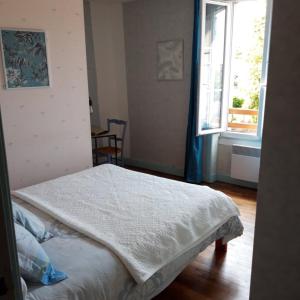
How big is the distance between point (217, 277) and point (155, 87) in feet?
10.1

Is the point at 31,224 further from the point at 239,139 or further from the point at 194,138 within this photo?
the point at 239,139

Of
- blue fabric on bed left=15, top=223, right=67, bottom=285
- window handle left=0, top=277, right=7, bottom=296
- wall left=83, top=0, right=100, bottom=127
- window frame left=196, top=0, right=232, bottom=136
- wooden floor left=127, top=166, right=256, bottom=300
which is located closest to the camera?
window handle left=0, top=277, right=7, bottom=296

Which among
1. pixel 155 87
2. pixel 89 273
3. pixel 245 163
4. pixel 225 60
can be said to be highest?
pixel 225 60

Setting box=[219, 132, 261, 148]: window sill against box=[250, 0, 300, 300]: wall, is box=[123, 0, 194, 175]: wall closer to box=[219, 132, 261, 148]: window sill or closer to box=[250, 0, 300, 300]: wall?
box=[219, 132, 261, 148]: window sill

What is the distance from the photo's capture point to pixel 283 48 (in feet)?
2.91

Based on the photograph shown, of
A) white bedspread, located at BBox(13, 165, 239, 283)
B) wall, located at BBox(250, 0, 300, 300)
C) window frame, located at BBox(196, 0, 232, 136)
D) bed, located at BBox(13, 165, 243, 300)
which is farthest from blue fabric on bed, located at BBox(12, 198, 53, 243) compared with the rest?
window frame, located at BBox(196, 0, 232, 136)

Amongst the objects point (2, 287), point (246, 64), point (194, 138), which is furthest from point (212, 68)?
point (2, 287)

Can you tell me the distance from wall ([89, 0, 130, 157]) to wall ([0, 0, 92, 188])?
1.38 metres

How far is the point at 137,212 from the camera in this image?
211 centimetres

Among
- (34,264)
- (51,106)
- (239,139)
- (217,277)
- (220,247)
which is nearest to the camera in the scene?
(34,264)

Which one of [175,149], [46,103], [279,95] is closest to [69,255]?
[279,95]

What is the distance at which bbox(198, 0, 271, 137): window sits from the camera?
150 inches

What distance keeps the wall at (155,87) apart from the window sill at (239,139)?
58 centimetres

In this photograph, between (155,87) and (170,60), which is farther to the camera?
(155,87)
